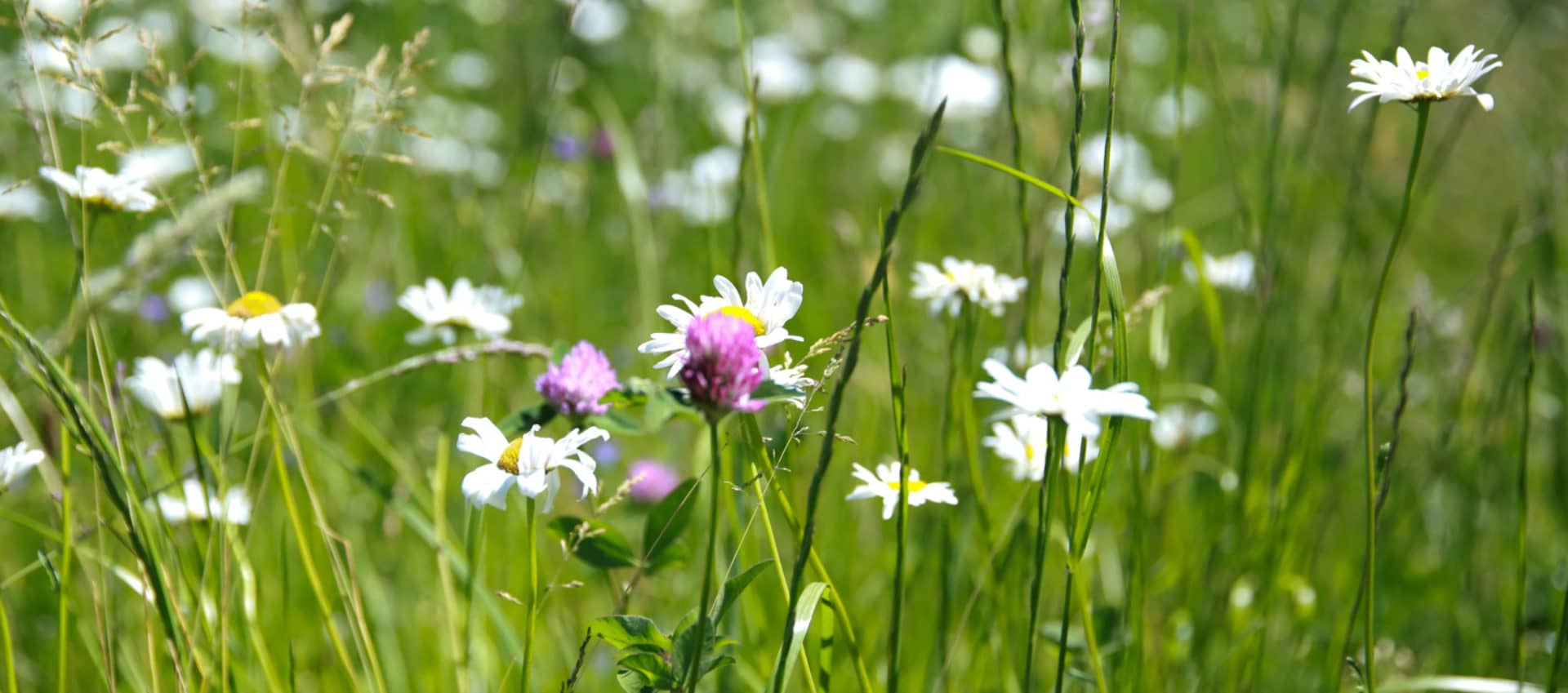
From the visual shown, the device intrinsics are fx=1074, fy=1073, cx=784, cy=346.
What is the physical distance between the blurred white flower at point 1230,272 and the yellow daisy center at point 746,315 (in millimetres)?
1081

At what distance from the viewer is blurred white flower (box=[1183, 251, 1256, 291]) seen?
170cm

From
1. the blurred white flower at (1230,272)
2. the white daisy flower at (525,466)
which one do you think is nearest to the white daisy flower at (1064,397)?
the white daisy flower at (525,466)

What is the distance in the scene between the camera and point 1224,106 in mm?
1425

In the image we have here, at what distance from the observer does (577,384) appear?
0.96 meters

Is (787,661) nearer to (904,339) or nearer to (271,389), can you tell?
(271,389)

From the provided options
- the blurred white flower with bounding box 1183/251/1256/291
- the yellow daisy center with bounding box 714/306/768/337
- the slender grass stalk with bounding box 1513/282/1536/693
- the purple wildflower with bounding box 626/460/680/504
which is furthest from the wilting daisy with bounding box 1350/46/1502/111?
the purple wildflower with bounding box 626/460/680/504

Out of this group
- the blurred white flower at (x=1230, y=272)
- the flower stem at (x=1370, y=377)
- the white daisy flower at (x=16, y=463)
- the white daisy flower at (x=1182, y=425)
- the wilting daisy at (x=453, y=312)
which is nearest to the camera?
the flower stem at (x=1370, y=377)

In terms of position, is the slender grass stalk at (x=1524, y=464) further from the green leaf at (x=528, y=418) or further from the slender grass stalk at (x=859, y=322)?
the green leaf at (x=528, y=418)

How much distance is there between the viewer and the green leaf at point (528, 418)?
999 mm

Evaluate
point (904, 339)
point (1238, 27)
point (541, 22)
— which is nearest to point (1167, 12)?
point (1238, 27)

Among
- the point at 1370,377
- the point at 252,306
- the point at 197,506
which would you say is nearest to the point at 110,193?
the point at 252,306

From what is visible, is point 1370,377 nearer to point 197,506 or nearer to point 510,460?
point 510,460

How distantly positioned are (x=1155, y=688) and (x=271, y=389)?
1036mm

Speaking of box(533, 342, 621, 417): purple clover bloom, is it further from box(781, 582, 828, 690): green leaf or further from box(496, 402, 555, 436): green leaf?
box(781, 582, 828, 690): green leaf
